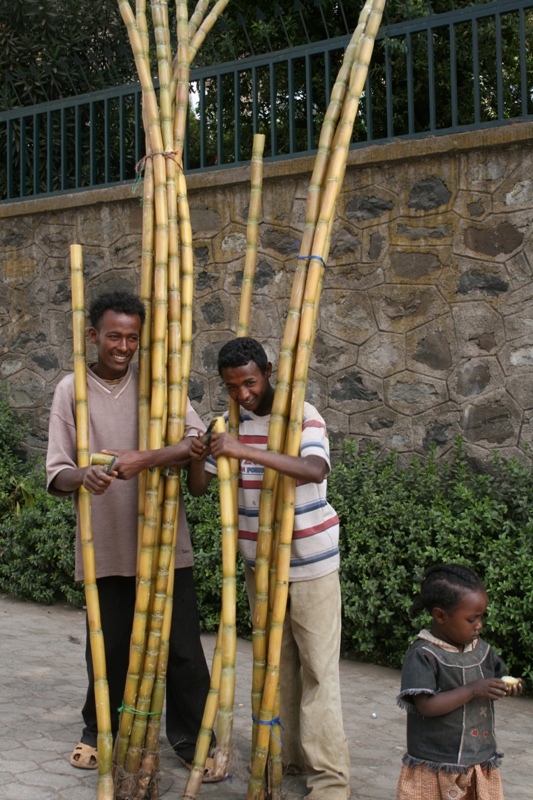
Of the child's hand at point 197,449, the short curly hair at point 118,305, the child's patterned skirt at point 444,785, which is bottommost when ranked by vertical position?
the child's patterned skirt at point 444,785

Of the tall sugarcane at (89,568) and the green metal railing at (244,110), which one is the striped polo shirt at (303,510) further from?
the green metal railing at (244,110)

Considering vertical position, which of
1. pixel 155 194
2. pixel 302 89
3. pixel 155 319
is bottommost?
pixel 155 319

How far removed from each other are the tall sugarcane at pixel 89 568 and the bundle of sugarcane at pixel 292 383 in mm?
455

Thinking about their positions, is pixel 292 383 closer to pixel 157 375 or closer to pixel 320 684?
pixel 157 375

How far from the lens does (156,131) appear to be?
10.0ft

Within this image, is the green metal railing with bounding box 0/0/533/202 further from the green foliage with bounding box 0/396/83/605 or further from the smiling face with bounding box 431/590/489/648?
the smiling face with bounding box 431/590/489/648

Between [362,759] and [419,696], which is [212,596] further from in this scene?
[419,696]

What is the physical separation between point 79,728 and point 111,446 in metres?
1.31

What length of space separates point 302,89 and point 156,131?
409 cm

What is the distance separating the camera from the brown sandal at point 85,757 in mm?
3152

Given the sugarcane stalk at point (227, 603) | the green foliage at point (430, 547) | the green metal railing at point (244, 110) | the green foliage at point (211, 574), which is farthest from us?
the green metal railing at point (244, 110)

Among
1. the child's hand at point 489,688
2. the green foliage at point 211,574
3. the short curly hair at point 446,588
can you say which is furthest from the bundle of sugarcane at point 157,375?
the green foliage at point 211,574

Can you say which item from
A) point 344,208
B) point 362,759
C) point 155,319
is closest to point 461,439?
point 344,208

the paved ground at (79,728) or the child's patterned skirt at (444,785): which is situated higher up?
the child's patterned skirt at (444,785)
